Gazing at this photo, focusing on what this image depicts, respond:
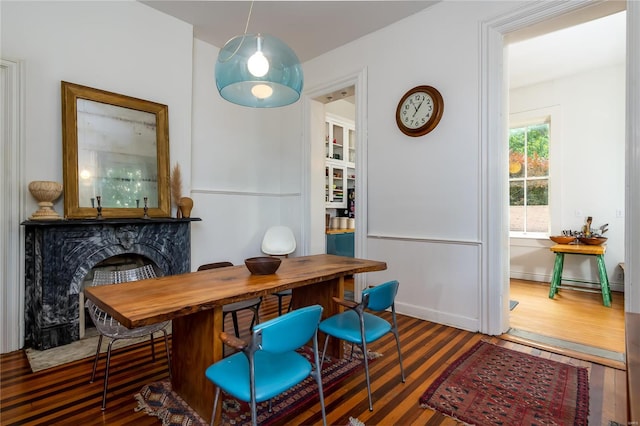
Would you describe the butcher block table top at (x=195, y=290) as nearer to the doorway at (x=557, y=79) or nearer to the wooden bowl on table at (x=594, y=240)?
the doorway at (x=557, y=79)

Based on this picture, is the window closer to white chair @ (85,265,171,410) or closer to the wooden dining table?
the wooden dining table

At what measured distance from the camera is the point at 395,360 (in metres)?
2.37

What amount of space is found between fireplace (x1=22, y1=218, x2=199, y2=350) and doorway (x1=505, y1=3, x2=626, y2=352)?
387cm

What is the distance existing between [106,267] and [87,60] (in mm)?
1988

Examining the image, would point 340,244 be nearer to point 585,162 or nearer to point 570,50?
point 585,162

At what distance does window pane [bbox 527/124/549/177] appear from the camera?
199 inches

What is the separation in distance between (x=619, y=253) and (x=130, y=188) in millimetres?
6226

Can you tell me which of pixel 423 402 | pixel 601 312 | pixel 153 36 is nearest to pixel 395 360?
pixel 423 402

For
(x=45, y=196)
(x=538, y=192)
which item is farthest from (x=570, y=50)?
(x=45, y=196)

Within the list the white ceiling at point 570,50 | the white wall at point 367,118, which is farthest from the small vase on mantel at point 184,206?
the white ceiling at point 570,50

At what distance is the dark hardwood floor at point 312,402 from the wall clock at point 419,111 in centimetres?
212

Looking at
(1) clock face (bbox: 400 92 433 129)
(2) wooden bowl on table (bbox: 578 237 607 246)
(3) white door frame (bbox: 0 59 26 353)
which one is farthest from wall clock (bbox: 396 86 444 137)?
(3) white door frame (bbox: 0 59 26 353)

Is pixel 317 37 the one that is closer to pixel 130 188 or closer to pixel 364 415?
pixel 130 188

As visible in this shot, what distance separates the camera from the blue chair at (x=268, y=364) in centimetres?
126
